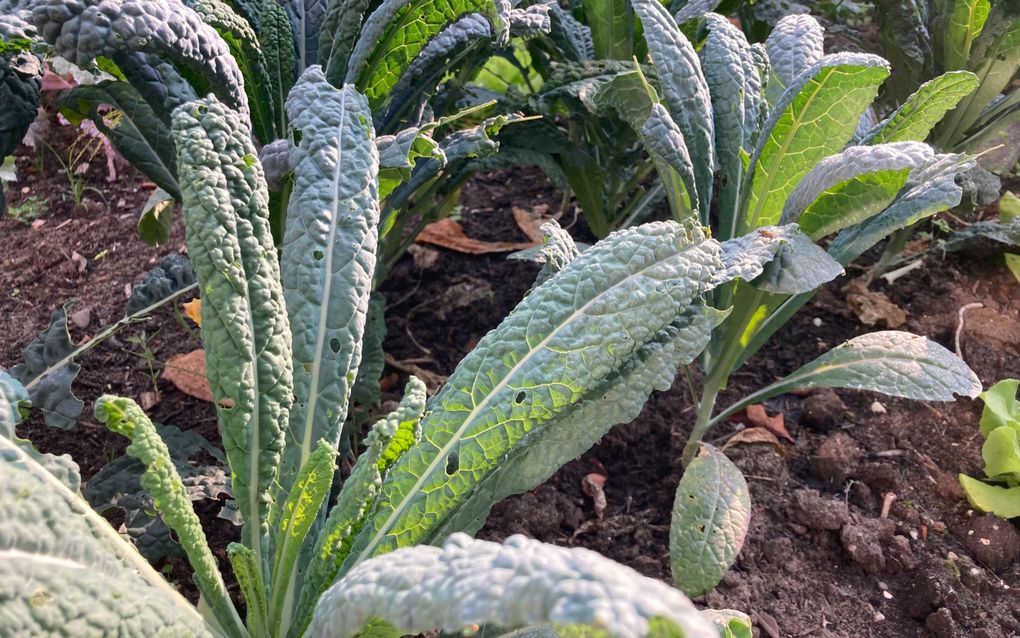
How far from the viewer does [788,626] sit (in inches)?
68.4

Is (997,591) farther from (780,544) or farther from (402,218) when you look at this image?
(402,218)

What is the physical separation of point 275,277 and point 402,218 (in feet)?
3.60

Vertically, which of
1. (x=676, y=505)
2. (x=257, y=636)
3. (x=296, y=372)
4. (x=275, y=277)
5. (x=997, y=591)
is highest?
(x=275, y=277)

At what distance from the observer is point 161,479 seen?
108cm

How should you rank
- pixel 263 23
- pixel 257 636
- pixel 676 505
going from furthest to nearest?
pixel 263 23
pixel 676 505
pixel 257 636

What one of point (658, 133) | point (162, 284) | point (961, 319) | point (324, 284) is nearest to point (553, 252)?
point (658, 133)

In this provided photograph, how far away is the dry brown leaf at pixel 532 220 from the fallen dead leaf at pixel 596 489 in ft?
3.60

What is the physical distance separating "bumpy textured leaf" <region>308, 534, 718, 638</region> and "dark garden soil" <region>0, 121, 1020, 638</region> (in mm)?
1061

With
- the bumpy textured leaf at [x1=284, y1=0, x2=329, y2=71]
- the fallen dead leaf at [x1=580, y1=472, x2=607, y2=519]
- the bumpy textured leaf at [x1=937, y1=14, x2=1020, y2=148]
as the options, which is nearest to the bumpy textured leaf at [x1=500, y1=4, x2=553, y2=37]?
the bumpy textured leaf at [x1=284, y1=0, x2=329, y2=71]

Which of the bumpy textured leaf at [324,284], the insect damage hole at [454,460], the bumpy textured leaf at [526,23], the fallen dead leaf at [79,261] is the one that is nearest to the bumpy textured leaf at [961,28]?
the bumpy textured leaf at [526,23]

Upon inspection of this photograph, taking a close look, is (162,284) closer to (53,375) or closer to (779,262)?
(53,375)

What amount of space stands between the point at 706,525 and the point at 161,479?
1.09 metres

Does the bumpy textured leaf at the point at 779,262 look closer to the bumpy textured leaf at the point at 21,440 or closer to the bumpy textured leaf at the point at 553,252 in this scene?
the bumpy textured leaf at the point at 553,252

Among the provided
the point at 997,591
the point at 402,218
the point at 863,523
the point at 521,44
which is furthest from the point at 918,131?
the point at 521,44
